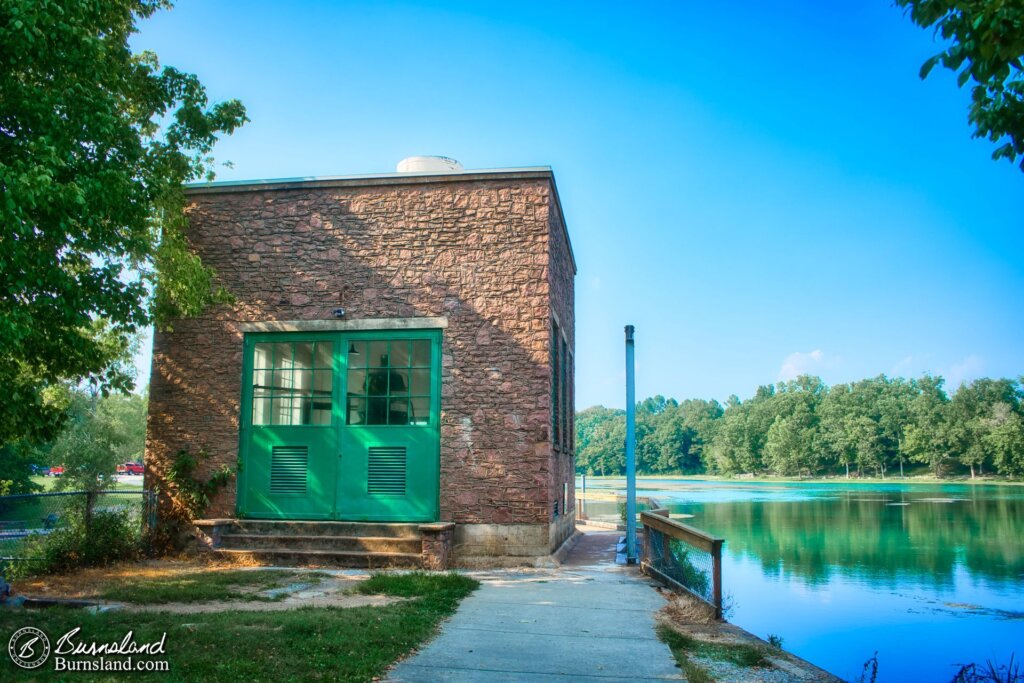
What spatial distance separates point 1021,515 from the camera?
31375 millimetres

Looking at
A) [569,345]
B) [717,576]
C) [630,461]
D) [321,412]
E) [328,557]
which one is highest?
[569,345]

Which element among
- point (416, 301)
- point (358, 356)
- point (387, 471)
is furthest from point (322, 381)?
point (416, 301)

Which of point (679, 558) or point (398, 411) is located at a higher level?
point (398, 411)

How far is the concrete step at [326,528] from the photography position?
9.91 meters

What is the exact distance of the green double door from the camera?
1014 cm

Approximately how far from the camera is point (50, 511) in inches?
352

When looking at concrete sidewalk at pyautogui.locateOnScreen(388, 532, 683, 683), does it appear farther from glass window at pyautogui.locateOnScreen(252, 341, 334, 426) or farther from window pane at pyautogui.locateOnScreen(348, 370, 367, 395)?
glass window at pyautogui.locateOnScreen(252, 341, 334, 426)

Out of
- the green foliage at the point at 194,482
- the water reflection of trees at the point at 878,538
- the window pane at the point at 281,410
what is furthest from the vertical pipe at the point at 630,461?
the water reflection of trees at the point at 878,538

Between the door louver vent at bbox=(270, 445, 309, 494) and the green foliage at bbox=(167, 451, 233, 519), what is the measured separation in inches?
24.3

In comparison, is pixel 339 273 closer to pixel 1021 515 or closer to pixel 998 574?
pixel 998 574

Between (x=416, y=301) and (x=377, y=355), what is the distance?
93 centimetres

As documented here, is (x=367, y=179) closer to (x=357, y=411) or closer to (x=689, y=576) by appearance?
(x=357, y=411)

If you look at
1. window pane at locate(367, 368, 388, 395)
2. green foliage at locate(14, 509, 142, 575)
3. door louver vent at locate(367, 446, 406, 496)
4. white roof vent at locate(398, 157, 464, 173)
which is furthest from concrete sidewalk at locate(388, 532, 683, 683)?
white roof vent at locate(398, 157, 464, 173)

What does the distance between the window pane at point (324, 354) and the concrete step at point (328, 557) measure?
8.30 feet
